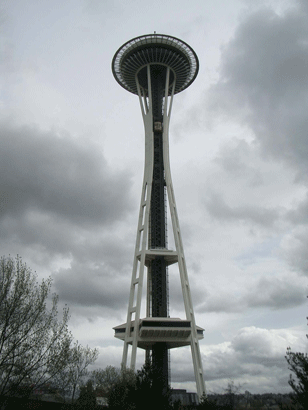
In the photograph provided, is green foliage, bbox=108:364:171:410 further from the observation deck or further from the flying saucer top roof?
the flying saucer top roof

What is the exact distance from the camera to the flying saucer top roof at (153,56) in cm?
6362

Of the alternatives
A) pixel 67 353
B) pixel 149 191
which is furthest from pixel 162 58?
pixel 67 353

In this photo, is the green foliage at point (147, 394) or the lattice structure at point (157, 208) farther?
the lattice structure at point (157, 208)

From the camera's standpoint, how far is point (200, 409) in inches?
1005

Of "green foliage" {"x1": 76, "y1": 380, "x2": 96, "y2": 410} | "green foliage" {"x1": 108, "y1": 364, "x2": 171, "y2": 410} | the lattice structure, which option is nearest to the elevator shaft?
the lattice structure

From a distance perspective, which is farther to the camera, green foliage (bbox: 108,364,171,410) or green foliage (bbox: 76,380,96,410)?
green foliage (bbox: 76,380,96,410)

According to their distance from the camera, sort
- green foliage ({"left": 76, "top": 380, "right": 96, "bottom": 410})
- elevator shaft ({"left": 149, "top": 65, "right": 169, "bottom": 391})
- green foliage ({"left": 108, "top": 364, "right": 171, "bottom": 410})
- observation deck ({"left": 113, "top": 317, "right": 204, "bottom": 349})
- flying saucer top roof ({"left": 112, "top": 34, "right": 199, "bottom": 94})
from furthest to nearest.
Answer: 1. flying saucer top roof ({"left": 112, "top": 34, "right": 199, "bottom": 94})
2. elevator shaft ({"left": 149, "top": 65, "right": 169, "bottom": 391})
3. observation deck ({"left": 113, "top": 317, "right": 204, "bottom": 349})
4. green foliage ({"left": 76, "top": 380, "right": 96, "bottom": 410})
5. green foliage ({"left": 108, "top": 364, "right": 171, "bottom": 410})

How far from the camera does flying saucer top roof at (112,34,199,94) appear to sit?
63.6 meters

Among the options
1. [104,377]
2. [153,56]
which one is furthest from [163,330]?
[153,56]

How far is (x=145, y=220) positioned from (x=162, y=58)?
95.8 ft

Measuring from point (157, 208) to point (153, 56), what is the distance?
26.2m

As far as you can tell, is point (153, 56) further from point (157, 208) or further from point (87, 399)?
point (87, 399)

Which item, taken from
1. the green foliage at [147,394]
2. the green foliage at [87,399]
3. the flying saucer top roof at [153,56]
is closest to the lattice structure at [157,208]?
the flying saucer top roof at [153,56]

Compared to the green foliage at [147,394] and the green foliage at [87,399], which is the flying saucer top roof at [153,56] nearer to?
the green foliage at [87,399]
